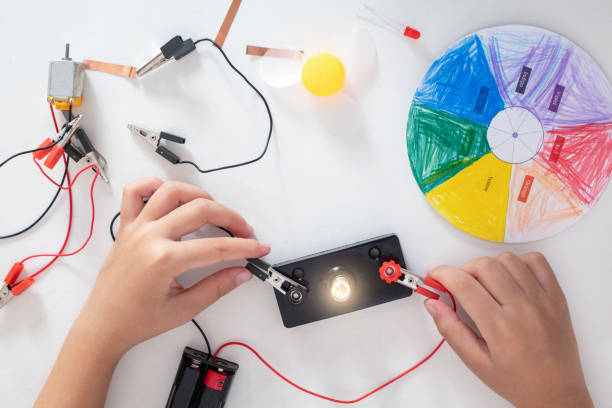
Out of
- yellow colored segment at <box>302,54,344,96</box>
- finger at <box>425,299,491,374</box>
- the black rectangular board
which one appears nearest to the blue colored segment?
yellow colored segment at <box>302,54,344,96</box>

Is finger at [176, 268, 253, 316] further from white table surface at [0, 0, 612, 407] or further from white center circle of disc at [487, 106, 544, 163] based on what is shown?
white center circle of disc at [487, 106, 544, 163]

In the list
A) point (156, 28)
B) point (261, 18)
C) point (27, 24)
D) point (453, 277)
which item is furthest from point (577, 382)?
point (27, 24)

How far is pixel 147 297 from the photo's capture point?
0.89m

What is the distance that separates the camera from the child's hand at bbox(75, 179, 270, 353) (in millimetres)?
857

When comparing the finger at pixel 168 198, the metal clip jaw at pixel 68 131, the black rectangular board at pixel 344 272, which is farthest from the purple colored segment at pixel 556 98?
the metal clip jaw at pixel 68 131

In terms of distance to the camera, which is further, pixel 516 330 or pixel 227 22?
pixel 227 22

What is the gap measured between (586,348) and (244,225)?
2.68 ft

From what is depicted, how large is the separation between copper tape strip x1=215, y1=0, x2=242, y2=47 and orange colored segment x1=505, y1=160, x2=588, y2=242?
2.36 feet

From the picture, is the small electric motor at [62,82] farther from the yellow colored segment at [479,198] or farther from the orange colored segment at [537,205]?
the orange colored segment at [537,205]

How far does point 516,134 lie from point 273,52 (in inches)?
22.6

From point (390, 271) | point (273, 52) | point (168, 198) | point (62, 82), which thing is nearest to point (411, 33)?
point (273, 52)

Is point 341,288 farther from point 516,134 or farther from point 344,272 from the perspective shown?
point 516,134

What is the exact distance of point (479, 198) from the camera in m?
0.98

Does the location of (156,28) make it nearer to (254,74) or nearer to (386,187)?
(254,74)
